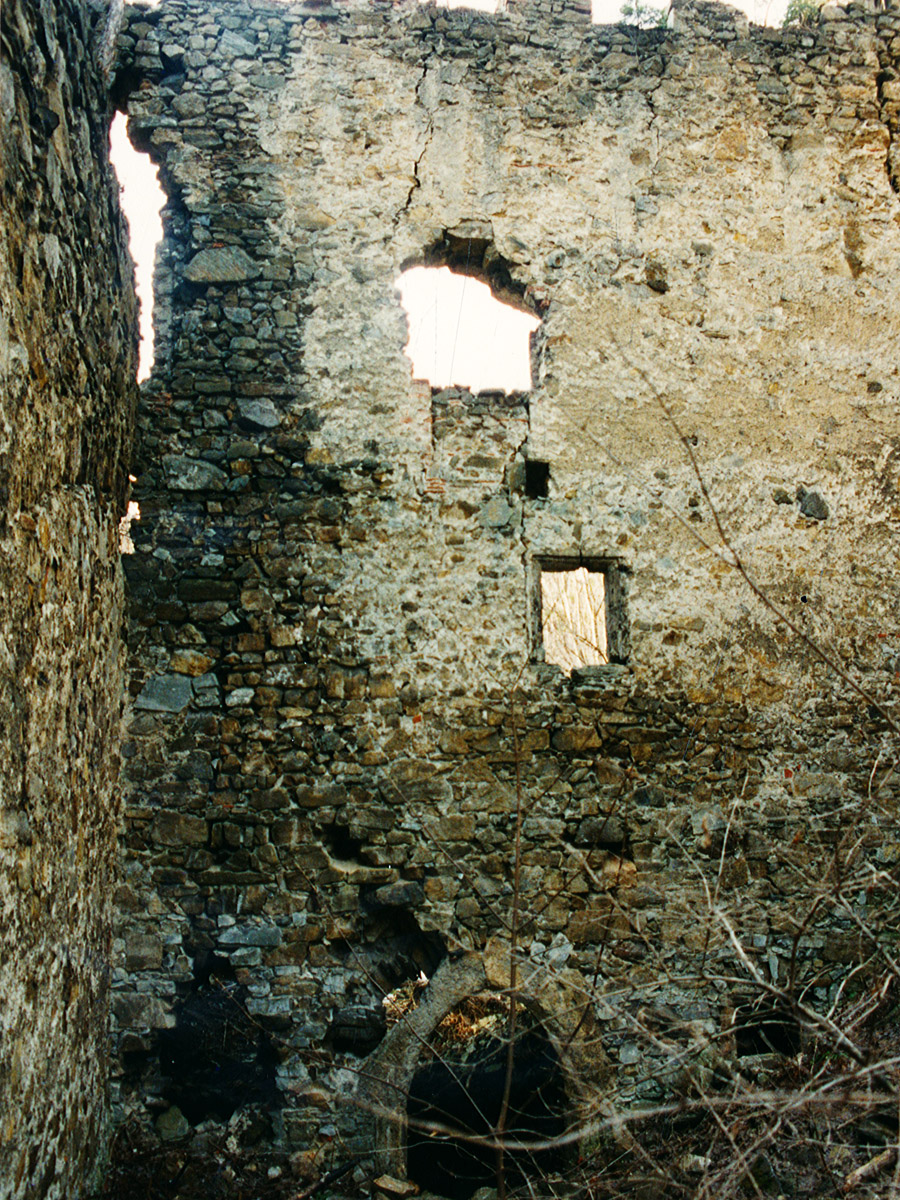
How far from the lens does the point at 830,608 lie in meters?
4.73

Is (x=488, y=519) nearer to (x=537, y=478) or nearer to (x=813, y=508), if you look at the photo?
(x=537, y=478)

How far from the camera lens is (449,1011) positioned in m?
4.09

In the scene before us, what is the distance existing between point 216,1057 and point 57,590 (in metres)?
2.23

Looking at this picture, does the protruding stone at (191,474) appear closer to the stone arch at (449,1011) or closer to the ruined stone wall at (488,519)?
the ruined stone wall at (488,519)

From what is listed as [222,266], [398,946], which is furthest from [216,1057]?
[222,266]

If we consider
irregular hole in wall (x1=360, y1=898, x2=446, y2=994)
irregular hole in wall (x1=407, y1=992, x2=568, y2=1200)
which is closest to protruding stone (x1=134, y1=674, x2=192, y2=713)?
irregular hole in wall (x1=360, y1=898, x2=446, y2=994)

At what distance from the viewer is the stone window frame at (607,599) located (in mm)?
4512

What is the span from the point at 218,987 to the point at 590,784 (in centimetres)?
198

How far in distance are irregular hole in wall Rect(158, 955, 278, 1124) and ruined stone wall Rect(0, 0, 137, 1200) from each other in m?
0.32

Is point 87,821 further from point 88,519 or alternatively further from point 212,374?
point 212,374

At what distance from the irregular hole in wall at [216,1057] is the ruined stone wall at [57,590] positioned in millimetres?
316

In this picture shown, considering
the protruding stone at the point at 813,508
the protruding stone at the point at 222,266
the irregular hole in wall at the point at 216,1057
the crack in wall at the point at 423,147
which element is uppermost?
the crack in wall at the point at 423,147

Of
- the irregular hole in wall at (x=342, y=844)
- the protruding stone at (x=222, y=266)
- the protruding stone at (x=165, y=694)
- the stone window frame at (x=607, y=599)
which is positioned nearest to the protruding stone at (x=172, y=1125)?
the irregular hole in wall at (x=342, y=844)

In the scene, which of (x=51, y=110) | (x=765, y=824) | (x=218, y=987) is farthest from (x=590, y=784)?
(x=51, y=110)
